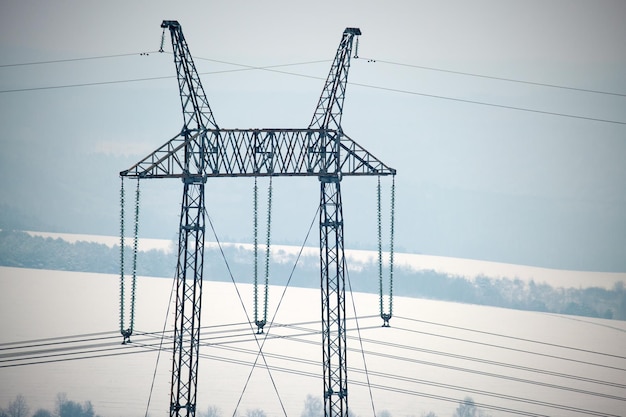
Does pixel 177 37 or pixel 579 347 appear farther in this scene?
pixel 579 347

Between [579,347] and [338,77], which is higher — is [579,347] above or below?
below

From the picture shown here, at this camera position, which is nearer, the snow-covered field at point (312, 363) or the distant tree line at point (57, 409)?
the distant tree line at point (57, 409)


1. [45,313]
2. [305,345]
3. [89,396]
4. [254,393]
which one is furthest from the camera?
[45,313]

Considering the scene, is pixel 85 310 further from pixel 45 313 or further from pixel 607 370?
pixel 607 370

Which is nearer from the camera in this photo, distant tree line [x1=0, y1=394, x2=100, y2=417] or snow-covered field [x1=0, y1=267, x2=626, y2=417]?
distant tree line [x1=0, y1=394, x2=100, y2=417]

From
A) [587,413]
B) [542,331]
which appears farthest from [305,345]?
[587,413]

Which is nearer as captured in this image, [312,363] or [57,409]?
[57,409]

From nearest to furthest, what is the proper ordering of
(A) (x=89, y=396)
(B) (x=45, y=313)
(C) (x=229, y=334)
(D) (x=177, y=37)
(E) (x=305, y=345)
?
(D) (x=177, y=37) < (A) (x=89, y=396) < (C) (x=229, y=334) < (E) (x=305, y=345) < (B) (x=45, y=313)
